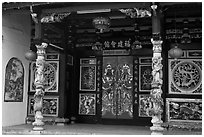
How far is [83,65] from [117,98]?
1.52 metres

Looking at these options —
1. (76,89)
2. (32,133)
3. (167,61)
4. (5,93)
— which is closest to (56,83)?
(76,89)

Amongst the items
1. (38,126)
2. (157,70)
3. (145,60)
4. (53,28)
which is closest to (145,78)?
(145,60)

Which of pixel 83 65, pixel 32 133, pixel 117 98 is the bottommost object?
pixel 32 133

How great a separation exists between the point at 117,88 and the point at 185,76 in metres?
2.15

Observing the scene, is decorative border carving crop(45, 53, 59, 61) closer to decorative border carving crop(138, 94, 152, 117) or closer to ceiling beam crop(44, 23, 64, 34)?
ceiling beam crop(44, 23, 64, 34)

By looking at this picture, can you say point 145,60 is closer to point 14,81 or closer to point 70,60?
point 70,60

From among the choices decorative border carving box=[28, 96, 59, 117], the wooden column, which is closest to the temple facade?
decorative border carving box=[28, 96, 59, 117]

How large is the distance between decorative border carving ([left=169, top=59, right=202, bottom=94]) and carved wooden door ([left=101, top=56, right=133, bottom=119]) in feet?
4.61

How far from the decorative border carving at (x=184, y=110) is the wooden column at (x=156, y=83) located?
6.10 feet

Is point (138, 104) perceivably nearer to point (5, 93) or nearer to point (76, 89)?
point (76, 89)

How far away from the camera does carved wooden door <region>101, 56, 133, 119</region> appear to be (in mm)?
10367

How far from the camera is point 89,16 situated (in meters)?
8.80

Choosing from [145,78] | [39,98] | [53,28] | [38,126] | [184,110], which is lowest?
[38,126]

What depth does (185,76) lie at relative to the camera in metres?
9.47
